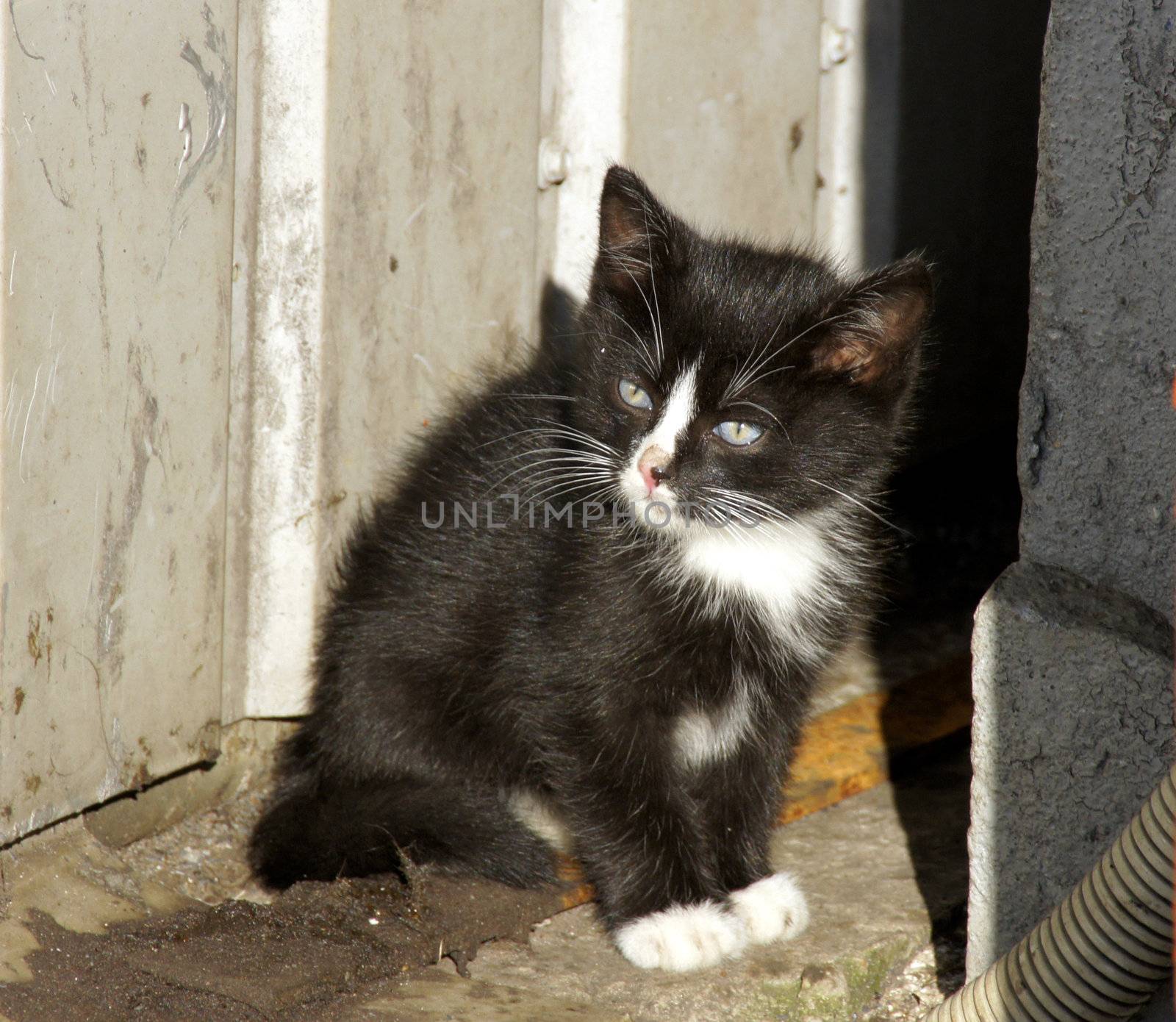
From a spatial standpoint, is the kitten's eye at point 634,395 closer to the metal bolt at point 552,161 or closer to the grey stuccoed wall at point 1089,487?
the grey stuccoed wall at point 1089,487

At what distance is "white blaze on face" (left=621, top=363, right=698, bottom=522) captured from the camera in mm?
2057

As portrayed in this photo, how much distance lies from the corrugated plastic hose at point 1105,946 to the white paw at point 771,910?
18.2 inches

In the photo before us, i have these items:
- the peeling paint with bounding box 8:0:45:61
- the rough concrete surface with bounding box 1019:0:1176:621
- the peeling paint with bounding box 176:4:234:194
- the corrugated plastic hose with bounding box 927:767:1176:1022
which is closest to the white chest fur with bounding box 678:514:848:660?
the rough concrete surface with bounding box 1019:0:1176:621

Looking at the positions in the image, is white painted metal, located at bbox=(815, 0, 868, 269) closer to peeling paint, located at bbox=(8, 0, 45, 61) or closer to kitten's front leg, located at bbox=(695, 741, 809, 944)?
kitten's front leg, located at bbox=(695, 741, 809, 944)

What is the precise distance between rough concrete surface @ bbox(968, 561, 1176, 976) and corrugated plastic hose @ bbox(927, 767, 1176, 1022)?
0.41 feet

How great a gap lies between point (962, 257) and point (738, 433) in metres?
2.01

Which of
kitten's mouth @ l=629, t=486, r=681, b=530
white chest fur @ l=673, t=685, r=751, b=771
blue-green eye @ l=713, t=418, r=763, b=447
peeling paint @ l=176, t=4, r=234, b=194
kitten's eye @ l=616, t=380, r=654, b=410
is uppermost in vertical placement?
peeling paint @ l=176, t=4, r=234, b=194

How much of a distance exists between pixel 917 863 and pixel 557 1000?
2.55 feet

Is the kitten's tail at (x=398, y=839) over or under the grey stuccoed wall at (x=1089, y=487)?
under

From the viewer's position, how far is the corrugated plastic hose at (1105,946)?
1.54 meters

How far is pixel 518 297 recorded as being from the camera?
278cm

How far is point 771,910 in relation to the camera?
2.20 metres

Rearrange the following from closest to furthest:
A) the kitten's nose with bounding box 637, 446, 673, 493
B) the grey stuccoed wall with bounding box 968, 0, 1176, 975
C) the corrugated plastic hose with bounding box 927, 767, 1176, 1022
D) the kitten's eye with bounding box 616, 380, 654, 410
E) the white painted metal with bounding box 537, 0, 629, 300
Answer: the corrugated plastic hose with bounding box 927, 767, 1176, 1022 → the grey stuccoed wall with bounding box 968, 0, 1176, 975 → the kitten's nose with bounding box 637, 446, 673, 493 → the kitten's eye with bounding box 616, 380, 654, 410 → the white painted metal with bounding box 537, 0, 629, 300

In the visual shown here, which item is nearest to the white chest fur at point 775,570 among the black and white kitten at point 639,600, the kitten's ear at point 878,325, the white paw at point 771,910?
the black and white kitten at point 639,600
